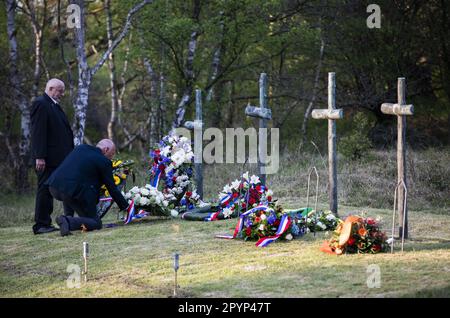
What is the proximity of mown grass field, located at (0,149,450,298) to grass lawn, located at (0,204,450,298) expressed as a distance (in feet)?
0.03

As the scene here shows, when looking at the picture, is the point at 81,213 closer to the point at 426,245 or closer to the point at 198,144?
the point at 198,144

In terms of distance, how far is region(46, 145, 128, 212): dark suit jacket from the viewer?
1040cm

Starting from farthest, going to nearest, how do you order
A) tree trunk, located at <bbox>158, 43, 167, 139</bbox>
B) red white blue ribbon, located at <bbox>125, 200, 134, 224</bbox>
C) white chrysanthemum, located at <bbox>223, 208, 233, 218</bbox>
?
tree trunk, located at <bbox>158, 43, 167, 139</bbox> → red white blue ribbon, located at <bbox>125, 200, 134, 224</bbox> → white chrysanthemum, located at <bbox>223, 208, 233, 218</bbox>

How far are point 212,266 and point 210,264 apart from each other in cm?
13

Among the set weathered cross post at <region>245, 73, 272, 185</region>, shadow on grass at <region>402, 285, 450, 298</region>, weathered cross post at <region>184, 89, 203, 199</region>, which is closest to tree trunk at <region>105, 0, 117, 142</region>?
weathered cross post at <region>184, 89, 203, 199</region>

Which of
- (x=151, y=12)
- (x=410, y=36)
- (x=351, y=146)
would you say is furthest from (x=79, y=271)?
(x=410, y=36)

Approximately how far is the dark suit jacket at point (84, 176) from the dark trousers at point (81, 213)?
52 millimetres

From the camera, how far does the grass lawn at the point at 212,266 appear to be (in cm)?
668

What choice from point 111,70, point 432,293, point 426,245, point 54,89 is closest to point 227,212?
point 54,89

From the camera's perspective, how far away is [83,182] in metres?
10.5

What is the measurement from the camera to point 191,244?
9.34m

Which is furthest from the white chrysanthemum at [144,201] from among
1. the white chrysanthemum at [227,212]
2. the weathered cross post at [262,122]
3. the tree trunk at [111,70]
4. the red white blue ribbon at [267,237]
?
the tree trunk at [111,70]

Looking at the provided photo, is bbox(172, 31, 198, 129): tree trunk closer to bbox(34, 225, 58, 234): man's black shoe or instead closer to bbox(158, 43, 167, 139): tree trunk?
bbox(158, 43, 167, 139): tree trunk

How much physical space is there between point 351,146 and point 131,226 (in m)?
6.73
